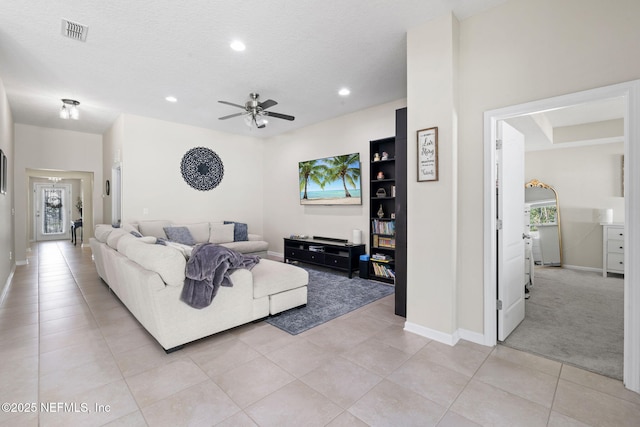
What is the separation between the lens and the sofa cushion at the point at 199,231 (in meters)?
5.67

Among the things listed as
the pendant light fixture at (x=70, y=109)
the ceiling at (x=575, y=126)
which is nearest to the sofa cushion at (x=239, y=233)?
the pendant light fixture at (x=70, y=109)

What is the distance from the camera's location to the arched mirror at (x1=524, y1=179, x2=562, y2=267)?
576 centimetres

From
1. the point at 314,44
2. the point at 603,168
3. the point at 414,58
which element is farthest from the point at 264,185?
the point at 603,168

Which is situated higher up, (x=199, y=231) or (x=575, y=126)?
(x=575, y=126)

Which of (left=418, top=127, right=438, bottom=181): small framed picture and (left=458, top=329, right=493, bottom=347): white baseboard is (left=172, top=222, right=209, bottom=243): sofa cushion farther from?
(left=458, top=329, right=493, bottom=347): white baseboard

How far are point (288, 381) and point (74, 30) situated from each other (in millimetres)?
3586

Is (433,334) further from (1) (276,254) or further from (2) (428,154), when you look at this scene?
(1) (276,254)

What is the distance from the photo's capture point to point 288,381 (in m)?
2.02

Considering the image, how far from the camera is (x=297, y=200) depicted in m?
6.39

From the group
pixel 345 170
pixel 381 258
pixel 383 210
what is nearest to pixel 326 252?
pixel 381 258

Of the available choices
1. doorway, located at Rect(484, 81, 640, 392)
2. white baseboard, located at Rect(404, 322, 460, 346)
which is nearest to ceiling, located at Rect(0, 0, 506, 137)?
doorway, located at Rect(484, 81, 640, 392)

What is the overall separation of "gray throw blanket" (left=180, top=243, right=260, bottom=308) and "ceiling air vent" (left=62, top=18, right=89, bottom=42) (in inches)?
89.8

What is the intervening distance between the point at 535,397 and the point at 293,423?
1525 millimetres

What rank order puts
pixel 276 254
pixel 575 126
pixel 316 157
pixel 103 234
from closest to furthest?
1. pixel 103 234
2. pixel 575 126
3. pixel 316 157
4. pixel 276 254
